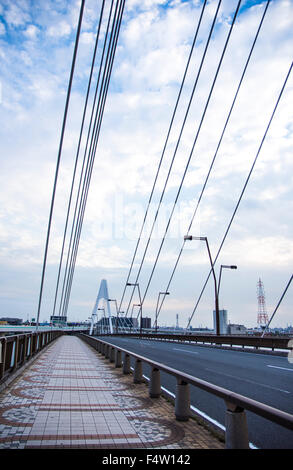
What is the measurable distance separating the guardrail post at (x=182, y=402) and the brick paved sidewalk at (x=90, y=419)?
0.12m

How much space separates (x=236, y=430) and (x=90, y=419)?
2878 millimetres

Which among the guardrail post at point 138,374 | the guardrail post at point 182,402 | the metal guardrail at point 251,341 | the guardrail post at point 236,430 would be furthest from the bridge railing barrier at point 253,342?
the guardrail post at point 236,430

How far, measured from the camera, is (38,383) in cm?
989

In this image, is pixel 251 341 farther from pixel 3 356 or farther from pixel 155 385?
pixel 3 356

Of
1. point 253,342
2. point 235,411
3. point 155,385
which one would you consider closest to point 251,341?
point 253,342

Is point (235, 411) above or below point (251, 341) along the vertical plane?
below

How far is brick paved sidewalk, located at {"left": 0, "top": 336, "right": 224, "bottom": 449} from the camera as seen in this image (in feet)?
16.0

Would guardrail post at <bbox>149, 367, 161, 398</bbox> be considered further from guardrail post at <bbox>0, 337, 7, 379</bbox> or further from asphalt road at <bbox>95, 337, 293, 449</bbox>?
guardrail post at <bbox>0, 337, 7, 379</bbox>

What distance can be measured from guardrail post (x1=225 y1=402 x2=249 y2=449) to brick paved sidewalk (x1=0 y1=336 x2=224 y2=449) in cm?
68

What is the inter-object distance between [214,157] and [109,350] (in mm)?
11669

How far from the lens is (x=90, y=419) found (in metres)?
6.20

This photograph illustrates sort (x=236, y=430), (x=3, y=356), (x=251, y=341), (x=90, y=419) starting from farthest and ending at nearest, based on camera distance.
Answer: (x=251, y=341), (x=3, y=356), (x=90, y=419), (x=236, y=430)
